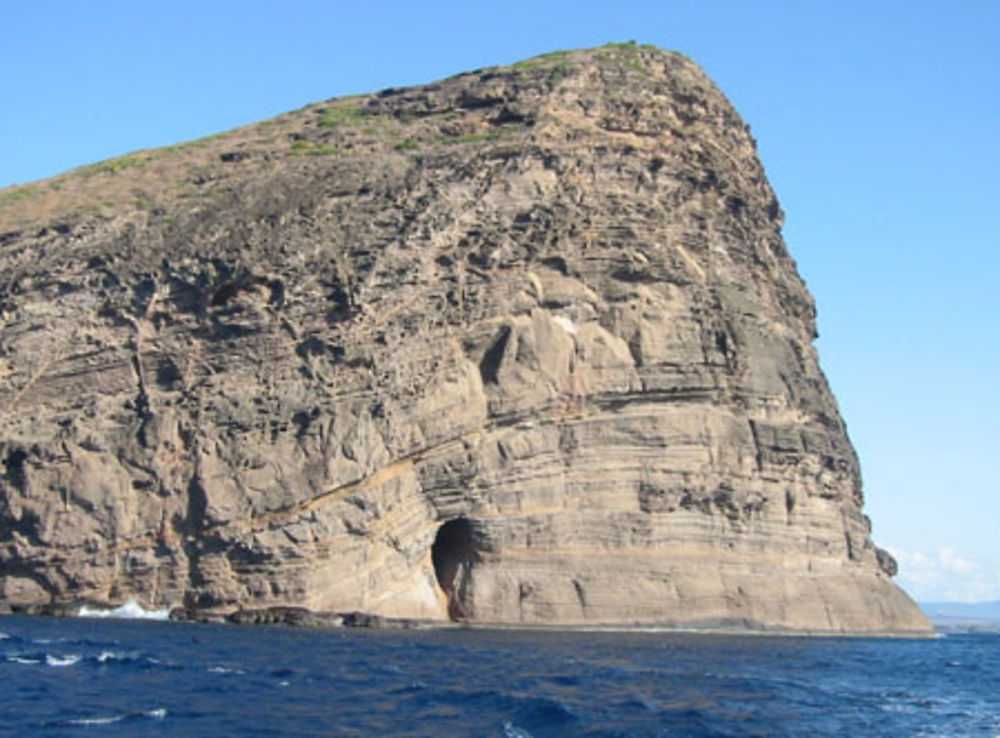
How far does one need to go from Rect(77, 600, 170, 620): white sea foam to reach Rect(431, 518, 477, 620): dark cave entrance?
1115 cm

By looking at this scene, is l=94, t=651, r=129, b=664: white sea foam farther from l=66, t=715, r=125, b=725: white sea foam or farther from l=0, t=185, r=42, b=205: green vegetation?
l=0, t=185, r=42, b=205: green vegetation

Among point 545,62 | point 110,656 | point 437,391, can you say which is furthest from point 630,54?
point 110,656

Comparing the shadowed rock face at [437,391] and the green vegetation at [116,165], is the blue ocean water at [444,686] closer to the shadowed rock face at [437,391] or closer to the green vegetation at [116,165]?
the shadowed rock face at [437,391]

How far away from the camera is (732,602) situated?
55.5 metres

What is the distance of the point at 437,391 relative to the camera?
55188 millimetres

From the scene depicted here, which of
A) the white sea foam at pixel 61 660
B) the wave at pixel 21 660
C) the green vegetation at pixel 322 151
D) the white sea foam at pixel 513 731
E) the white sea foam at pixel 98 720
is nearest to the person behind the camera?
the white sea foam at pixel 98 720

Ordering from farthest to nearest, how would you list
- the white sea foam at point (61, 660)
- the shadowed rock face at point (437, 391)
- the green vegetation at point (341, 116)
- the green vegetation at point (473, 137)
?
the green vegetation at point (341, 116)
the green vegetation at point (473, 137)
the shadowed rock face at point (437, 391)
the white sea foam at point (61, 660)

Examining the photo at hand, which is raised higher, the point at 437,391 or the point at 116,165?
the point at 116,165

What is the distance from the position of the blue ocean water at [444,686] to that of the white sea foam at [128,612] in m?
2.39

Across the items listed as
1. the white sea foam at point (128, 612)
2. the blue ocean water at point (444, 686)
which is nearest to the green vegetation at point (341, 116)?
the white sea foam at point (128, 612)

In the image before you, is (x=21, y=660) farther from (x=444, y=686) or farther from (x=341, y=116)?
(x=341, y=116)

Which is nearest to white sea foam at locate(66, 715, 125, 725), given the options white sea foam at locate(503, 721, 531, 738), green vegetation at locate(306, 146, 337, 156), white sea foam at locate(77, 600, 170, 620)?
Result: white sea foam at locate(503, 721, 531, 738)

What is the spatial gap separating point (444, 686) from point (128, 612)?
24.1m

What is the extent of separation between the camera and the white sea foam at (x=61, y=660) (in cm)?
3229
